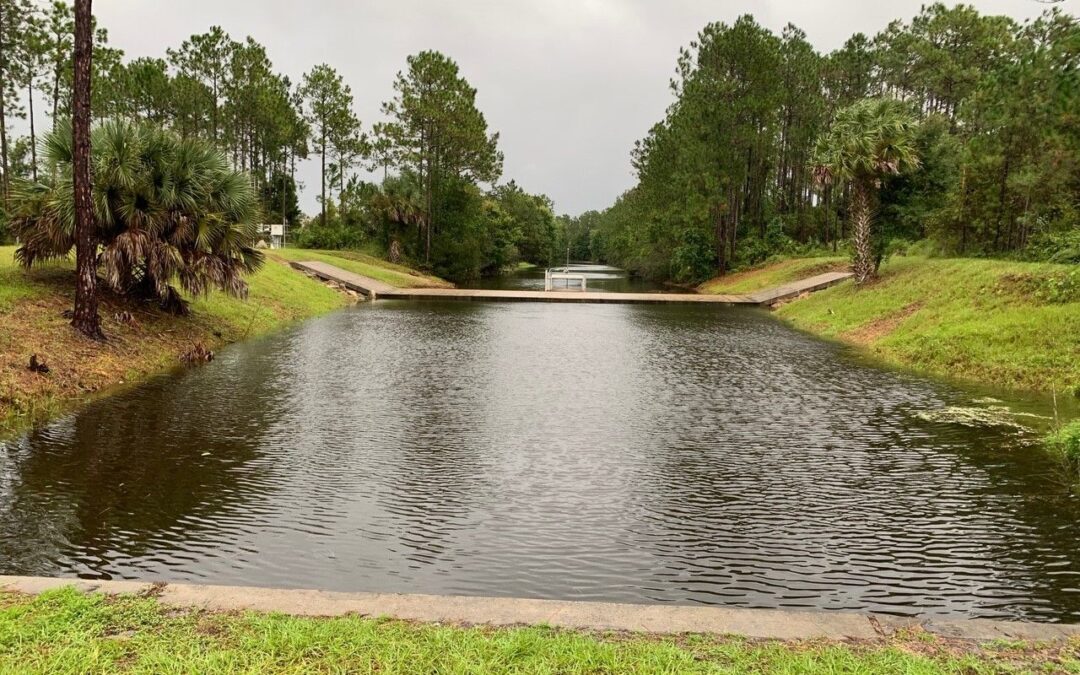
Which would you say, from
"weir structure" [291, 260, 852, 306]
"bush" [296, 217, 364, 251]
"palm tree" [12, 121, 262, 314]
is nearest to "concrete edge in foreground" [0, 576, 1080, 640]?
"palm tree" [12, 121, 262, 314]

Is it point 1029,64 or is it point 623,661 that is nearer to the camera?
point 623,661

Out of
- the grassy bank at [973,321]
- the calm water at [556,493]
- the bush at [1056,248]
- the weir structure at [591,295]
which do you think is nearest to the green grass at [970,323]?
the grassy bank at [973,321]

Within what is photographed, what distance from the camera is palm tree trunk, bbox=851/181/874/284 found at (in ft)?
95.1

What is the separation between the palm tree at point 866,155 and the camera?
91.3 ft

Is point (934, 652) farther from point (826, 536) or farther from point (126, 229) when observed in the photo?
point (126, 229)

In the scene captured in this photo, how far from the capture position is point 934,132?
101 ft

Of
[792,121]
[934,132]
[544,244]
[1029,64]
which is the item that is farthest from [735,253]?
[544,244]

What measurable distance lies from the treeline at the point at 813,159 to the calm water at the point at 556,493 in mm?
15326

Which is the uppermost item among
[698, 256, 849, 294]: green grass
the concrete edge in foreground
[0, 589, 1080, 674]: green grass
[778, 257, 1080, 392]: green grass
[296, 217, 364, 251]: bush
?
[296, 217, 364, 251]: bush

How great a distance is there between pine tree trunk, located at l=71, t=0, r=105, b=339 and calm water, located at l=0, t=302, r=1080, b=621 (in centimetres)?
213

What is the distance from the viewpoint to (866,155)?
2800 cm

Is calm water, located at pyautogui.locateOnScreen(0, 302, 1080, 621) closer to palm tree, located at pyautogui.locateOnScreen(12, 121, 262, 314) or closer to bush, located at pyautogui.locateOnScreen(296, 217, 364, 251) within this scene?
palm tree, located at pyautogui.locateOnScreen(12, 121, 262, 314)

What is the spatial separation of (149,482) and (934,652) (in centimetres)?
742

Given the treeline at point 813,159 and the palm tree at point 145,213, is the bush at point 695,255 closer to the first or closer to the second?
the treeline at point 813,159
